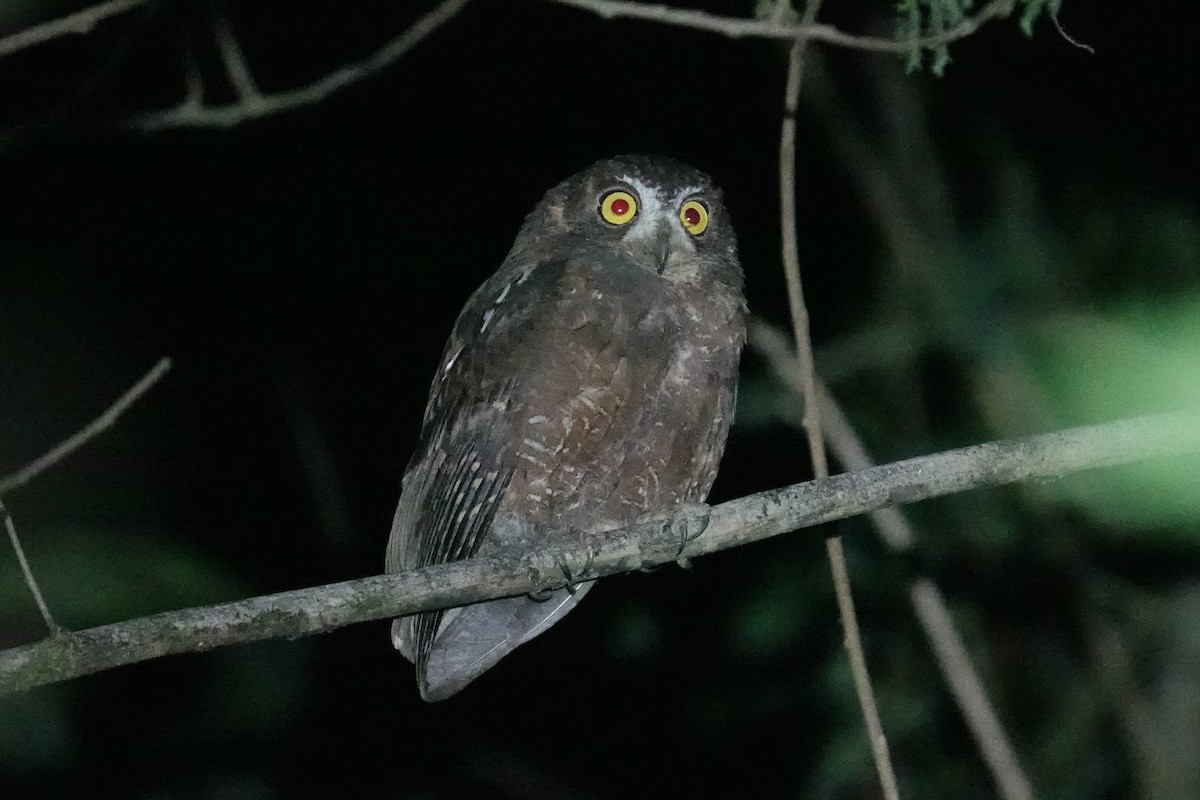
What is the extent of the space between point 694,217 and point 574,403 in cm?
93

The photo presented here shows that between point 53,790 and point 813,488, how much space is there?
5.11 meters

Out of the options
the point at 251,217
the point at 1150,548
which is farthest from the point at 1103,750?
the point at 251,217

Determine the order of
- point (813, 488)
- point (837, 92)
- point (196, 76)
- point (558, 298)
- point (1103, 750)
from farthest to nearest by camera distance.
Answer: point (837, 92) → point (1103, 750) → point (558, 298) → point (196, 76) → point (813, 488)

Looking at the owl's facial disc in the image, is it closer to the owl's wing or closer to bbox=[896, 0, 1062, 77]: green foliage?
the owl's wing

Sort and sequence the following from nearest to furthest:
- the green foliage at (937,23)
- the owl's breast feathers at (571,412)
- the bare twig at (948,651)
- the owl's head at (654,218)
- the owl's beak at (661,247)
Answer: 1. the green foliage at (937,23)
2. the owl's breast feathers at (571,412)
3. the bare twig at (948,651)
4. the owl's beak at (661,247)
5. the owl's head at (654,218)

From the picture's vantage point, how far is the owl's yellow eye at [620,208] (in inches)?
160

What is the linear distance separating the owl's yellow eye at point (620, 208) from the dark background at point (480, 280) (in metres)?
1.58

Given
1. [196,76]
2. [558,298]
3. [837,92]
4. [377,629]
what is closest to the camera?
[196,76]

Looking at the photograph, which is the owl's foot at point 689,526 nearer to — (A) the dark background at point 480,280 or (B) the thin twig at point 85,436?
(B) the thin twig at point 85,436

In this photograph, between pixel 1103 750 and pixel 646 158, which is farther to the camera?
pixel 1103 750

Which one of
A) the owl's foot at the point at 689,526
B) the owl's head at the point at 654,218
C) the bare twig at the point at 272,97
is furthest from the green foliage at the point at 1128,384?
the bare twig at the point at 272,97

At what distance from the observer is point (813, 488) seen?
282cm

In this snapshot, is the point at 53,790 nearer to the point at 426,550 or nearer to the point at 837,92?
the point at 426,550

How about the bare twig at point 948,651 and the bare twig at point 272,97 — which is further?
the bare twig at point 948,651
